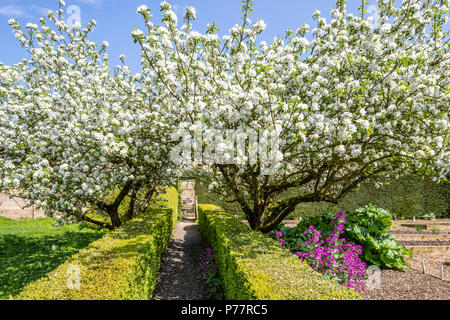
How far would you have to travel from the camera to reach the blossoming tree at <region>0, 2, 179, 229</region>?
6.15 metres

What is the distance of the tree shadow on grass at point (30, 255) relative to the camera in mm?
6731

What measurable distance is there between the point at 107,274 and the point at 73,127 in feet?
11.8

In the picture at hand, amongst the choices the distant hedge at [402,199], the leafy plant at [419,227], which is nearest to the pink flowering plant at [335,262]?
the leafy plant at [419,227]

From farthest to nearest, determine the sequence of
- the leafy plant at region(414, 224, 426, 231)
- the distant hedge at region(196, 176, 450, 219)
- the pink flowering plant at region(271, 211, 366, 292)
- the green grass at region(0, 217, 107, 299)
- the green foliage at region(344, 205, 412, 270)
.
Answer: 1. the distant hedge at region(196, 176, 450, 219)
2. the leafy plant at region(414, 224, 426, 231)
3. the green foliage at region(344, 205, 412, 270)
4. the green grass at region(0, 217, 107, 299)
5. the pink flowering plant at region(271, 211, 366, 292)

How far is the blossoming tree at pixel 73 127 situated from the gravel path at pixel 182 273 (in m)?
2.49

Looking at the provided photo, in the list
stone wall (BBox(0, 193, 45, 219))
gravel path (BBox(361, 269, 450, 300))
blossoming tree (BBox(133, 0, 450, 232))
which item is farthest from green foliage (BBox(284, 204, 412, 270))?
stone wall (BBox(0, 193, 45, 219))

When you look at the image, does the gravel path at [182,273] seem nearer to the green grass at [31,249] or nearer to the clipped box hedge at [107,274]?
the clipped box hedge at [107,274]

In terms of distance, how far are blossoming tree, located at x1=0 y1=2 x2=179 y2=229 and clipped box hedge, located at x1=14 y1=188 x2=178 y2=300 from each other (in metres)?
1.78

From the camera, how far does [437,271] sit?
739 cm

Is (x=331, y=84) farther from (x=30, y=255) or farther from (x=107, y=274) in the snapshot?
(x=30, y=255)

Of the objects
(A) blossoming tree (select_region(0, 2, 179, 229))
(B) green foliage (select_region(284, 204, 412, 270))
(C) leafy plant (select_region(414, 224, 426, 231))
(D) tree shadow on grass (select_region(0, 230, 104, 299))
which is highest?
(A) blossoming tree (select_region(0, 2, 179, 229))

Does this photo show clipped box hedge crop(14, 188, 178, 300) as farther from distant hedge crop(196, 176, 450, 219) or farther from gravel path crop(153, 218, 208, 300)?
distant hedge crop(196, 176, 450, 219)

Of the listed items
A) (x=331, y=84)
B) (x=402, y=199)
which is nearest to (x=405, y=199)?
(x=402, y=199)
